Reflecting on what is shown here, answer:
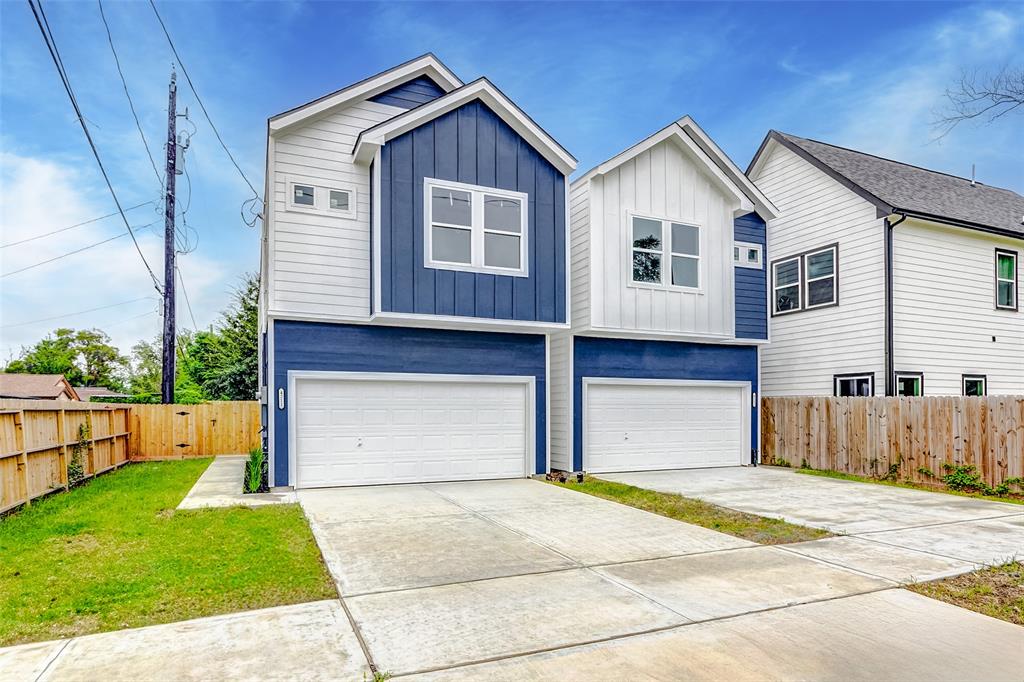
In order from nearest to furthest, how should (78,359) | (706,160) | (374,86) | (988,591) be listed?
(988,591), (374,86), (706,160), (78,359)

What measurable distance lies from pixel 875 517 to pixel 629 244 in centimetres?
657

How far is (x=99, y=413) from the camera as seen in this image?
12586 millimetres

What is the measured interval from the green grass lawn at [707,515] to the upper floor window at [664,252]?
4357mm

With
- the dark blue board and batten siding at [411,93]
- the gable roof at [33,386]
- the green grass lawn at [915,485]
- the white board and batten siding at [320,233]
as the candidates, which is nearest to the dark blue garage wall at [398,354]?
the white board and batten siding at [320,233]

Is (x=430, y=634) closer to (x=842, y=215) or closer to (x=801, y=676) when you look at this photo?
(x=801, y=676)

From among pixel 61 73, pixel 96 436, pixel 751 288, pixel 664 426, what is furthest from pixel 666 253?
pixel 96 436

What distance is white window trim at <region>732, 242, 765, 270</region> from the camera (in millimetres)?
13984

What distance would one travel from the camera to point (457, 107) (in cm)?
1102

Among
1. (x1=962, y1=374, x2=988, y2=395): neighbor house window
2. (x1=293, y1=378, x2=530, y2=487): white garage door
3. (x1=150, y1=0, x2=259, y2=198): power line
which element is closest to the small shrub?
(x1=293, y1=378, x2=530, y2=487): white garage door

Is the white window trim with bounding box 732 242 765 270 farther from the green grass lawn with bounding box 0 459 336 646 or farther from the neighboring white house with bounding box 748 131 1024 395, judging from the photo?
the green grass lawn with bounding box 0 459 336 646

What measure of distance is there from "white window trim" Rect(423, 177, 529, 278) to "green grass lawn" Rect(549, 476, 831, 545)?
4.00 m

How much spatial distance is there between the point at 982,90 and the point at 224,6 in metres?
12.1

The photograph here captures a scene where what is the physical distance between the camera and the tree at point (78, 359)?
45.2 meters

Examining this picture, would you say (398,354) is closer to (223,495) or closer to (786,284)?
(223,495)
